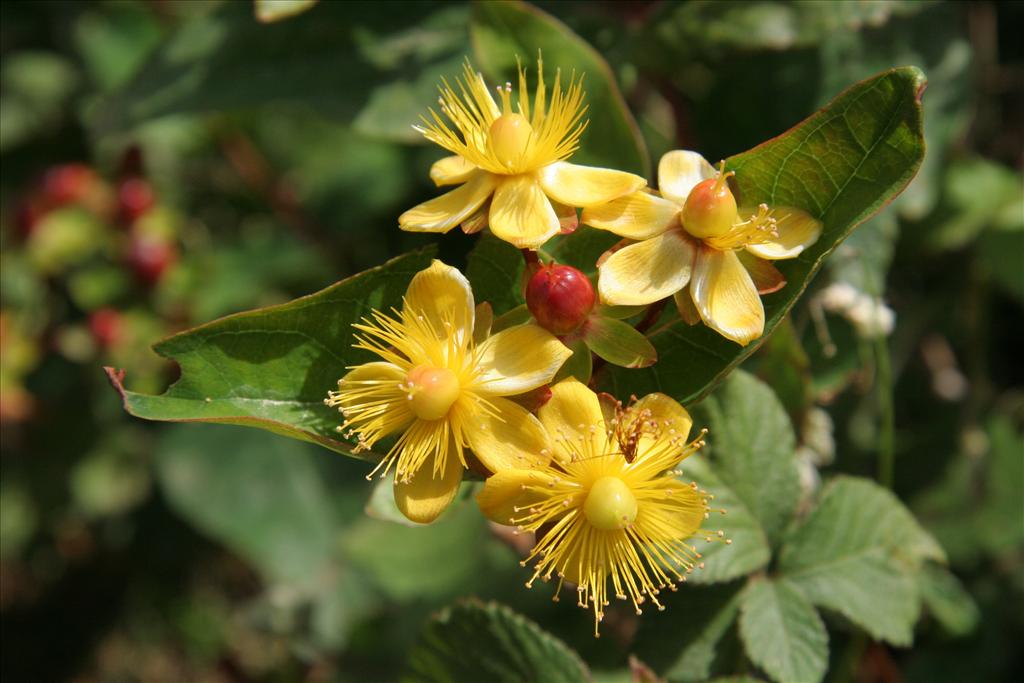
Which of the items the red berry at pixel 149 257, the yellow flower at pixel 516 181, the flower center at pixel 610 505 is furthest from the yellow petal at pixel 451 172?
the red berry at pixel 149 257

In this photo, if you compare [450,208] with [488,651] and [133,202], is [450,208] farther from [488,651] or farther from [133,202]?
[133,202]

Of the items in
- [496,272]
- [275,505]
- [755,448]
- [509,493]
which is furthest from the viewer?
[275,505]

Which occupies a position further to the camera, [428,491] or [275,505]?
[275,505]

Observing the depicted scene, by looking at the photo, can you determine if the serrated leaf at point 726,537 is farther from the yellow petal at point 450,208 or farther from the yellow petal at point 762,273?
the yellow petal at point 450,208

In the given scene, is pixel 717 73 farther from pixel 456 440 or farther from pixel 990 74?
pixel 456 440

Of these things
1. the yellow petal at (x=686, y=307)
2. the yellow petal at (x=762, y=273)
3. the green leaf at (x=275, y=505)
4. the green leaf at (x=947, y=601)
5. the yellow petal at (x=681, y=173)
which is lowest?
the green leaf at (x=275, y=505)

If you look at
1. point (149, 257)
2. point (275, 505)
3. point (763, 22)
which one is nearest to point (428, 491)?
point (763, 22)
